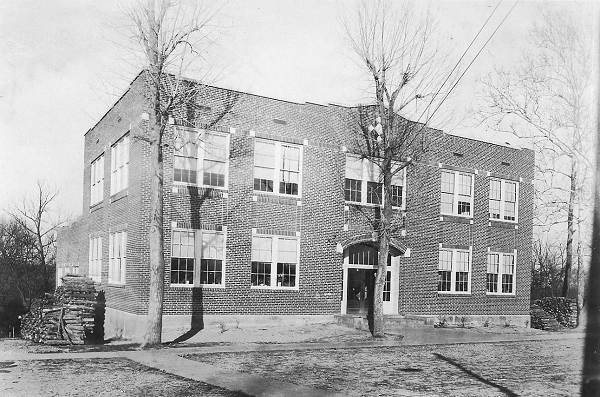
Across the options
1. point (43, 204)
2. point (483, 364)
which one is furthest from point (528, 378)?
point (43, 204)

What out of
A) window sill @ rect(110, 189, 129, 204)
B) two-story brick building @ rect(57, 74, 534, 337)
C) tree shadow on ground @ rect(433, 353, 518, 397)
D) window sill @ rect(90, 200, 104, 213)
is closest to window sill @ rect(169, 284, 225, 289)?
two-story brick building @ rect(57, 74, 534, 337)

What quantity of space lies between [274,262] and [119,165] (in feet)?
24.1

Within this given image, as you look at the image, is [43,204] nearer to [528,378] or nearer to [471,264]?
[471,264]

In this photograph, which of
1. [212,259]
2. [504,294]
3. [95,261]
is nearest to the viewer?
[212,259]

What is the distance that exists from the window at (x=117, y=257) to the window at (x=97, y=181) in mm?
3294

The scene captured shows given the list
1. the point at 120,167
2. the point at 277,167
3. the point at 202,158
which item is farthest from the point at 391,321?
the point at 120,167

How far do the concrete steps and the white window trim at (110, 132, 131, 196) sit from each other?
9.74 m

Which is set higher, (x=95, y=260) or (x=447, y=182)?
(x=447, y=182)

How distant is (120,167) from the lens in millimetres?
23750

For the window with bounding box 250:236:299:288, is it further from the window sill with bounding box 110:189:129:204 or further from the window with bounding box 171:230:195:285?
the window sill with bounding box 110:189:129:204

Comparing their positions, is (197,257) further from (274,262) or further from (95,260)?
(95,260)

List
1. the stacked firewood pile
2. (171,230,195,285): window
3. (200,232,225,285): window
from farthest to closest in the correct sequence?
1. (200,232,225,285): window
2. (171,230,195,285): window
3. the stacked firewood pile

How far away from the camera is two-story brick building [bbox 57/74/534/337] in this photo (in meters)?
21.0

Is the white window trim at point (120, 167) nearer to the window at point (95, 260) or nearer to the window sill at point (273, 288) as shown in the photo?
the window at point (95, 260)
